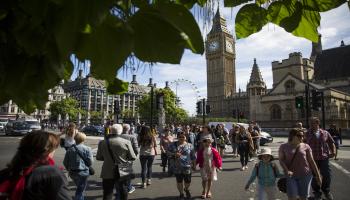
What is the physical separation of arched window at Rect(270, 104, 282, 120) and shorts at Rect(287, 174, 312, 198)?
181 ft

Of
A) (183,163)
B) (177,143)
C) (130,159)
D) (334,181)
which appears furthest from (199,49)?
(334,181)

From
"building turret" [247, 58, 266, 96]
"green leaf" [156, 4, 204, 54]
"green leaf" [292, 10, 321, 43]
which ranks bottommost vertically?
"green leaf" [156, 4, 204, 54]

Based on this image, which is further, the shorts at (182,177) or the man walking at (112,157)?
the shorts at (182,177)

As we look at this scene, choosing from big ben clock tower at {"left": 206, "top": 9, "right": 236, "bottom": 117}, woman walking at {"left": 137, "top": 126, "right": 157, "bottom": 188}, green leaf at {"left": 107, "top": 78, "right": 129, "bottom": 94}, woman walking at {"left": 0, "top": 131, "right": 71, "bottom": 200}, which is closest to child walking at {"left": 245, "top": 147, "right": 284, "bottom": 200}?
woman walking at {"left": 137, "top": 126, "right": 157, "bottom": 188}

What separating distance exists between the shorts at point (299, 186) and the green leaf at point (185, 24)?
608cm

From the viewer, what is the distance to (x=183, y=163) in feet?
26.2

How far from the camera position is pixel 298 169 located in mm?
6277

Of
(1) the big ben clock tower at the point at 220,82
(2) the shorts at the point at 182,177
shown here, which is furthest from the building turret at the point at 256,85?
(2) the shorts at the point at 182,177

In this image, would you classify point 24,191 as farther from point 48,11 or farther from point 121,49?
point 121,49

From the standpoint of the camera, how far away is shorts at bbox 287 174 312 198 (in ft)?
20.5

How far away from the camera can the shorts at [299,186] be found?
625 centimetres

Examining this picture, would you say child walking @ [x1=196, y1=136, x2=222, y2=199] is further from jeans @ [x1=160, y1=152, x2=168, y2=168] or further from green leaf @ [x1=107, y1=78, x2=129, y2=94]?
green leaf @ [x1=107, y1=78, x2=129, y2=94]

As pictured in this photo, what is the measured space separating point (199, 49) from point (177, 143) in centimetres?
825

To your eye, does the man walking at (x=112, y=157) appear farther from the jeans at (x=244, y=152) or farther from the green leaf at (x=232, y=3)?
the jeans at (x=244, y=152)
